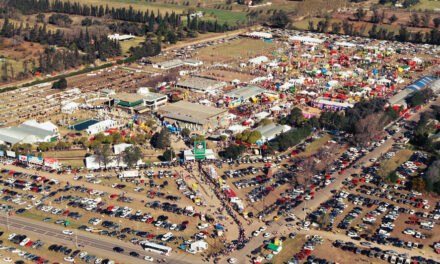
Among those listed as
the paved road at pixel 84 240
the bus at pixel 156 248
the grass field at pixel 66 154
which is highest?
the bus at pixel 156 248

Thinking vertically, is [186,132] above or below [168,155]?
above

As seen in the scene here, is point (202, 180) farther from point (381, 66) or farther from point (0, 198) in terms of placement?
point (381, 66)

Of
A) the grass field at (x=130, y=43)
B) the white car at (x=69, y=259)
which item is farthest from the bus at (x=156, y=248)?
the grass field at (x=130, y=43)

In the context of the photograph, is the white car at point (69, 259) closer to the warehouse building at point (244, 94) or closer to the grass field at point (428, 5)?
the warehouse building at point (244, 94)

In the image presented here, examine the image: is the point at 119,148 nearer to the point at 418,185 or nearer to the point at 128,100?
the point at 128,100

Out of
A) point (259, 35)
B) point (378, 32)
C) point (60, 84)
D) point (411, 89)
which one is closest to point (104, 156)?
point (60, 84)

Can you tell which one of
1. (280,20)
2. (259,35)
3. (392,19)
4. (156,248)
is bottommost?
(156,248)

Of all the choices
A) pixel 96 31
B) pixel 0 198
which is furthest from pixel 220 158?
pixel 96 31
